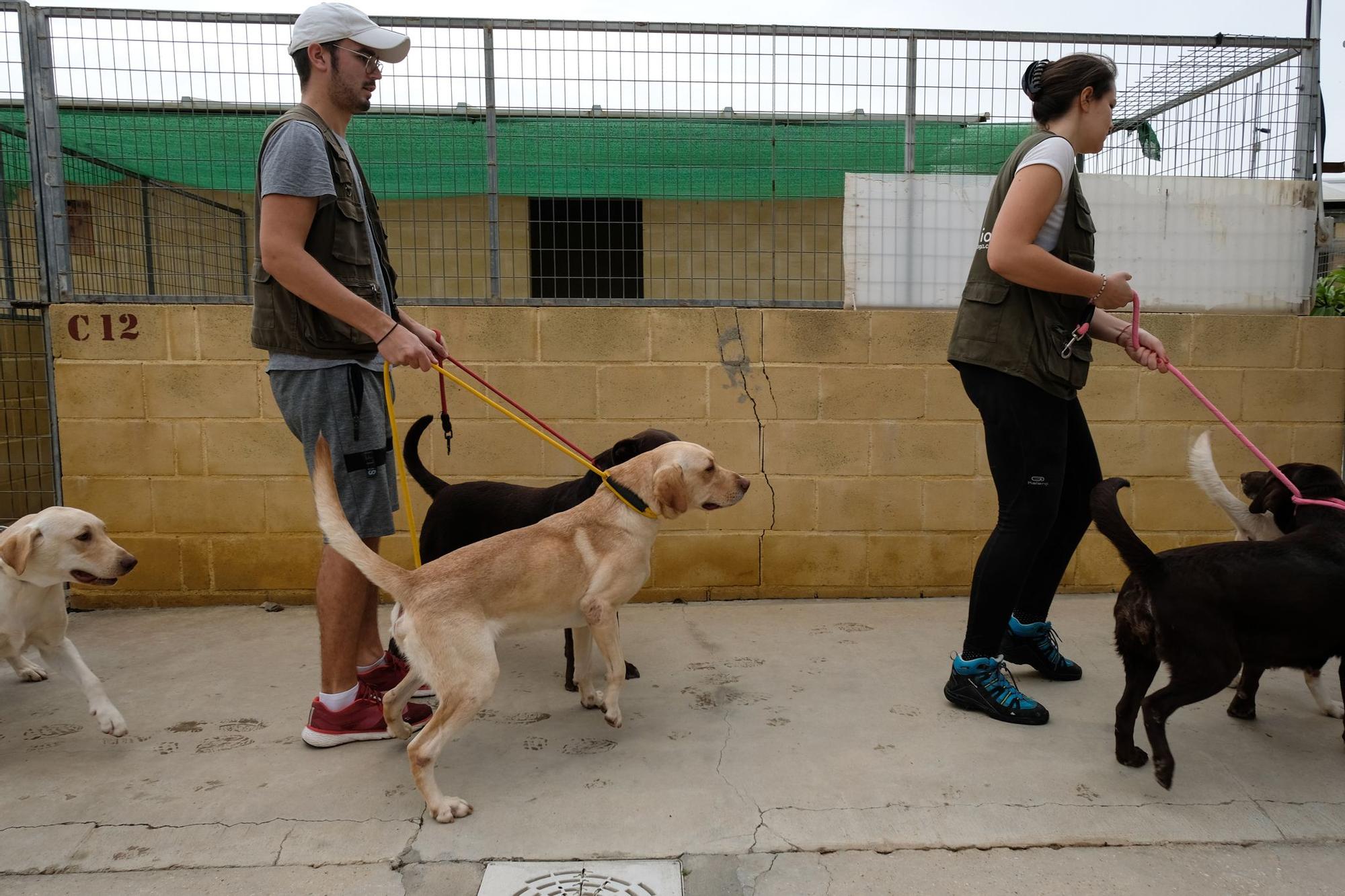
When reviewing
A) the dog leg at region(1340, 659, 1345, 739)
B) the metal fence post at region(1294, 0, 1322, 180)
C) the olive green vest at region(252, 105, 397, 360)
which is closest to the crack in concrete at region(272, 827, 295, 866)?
the olive green vest at region(252, 105, 397, 360)

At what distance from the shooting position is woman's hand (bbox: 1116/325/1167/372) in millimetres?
2820

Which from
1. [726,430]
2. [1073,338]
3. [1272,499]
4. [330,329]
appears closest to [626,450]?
[726,430]

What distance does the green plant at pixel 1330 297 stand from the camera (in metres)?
4.43

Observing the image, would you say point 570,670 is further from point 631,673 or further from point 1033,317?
point 1033,317

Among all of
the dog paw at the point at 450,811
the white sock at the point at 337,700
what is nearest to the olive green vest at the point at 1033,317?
the dog paw at the point at 450,811

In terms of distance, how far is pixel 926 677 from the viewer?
325cm

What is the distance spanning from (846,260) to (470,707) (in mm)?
2889

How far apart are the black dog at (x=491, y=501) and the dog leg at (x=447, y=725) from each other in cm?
88

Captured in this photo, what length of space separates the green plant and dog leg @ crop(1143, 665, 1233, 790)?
9.76 feet

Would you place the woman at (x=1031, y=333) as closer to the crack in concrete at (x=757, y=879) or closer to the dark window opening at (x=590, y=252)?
the crack in concrete at (x=757, y=879)

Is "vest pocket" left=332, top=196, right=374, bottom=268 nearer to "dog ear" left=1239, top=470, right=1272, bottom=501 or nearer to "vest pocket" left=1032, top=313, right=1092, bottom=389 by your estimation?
"vest pocket" left=1032, top=313, right=1092, bottom=389

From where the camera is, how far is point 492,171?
13.8 feet

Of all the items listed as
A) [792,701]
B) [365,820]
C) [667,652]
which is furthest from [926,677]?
[365,820]

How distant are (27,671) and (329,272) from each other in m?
2.05
